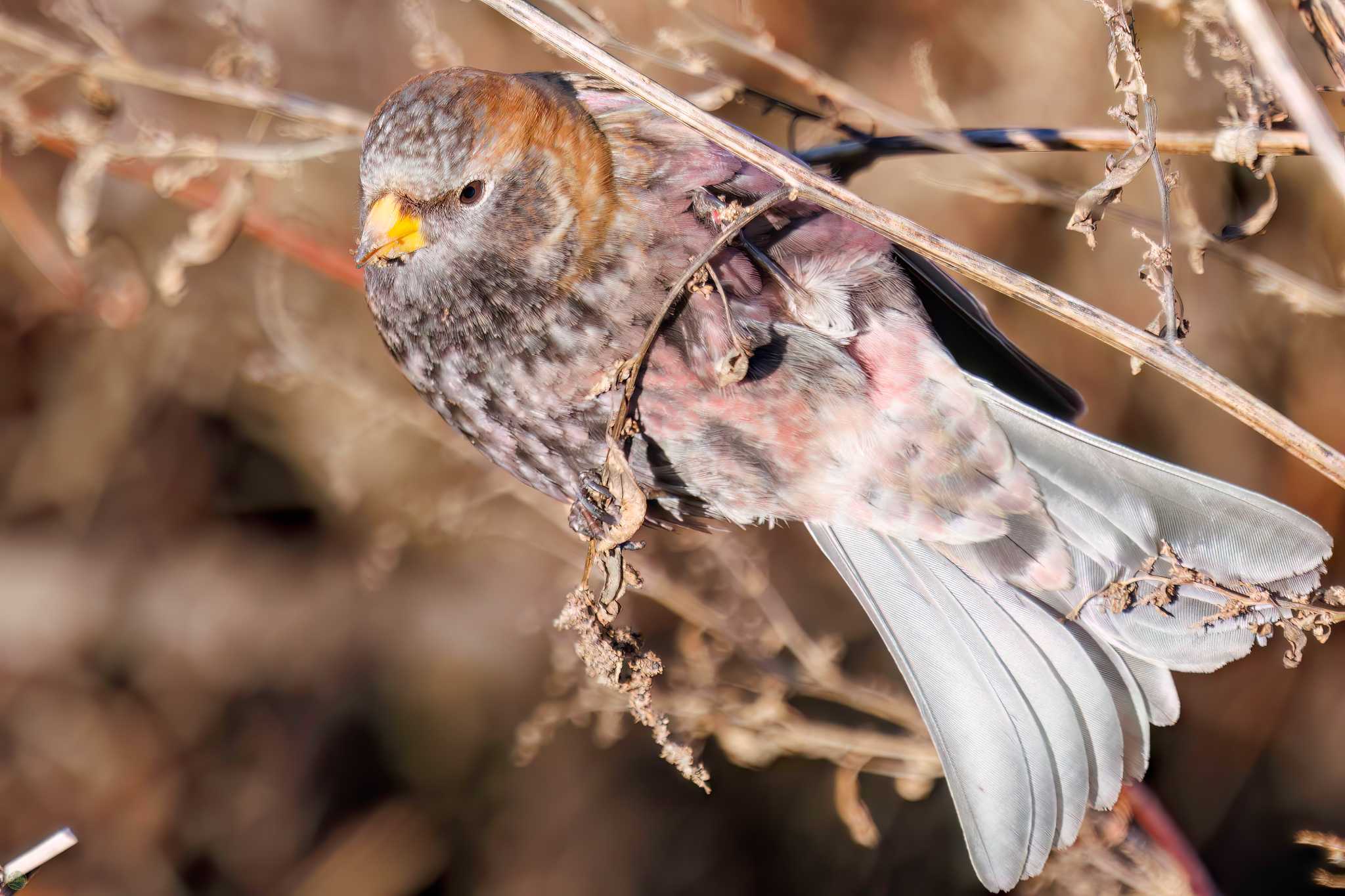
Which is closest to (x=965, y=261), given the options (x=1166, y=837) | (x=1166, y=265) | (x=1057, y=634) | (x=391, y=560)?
(x=1166, y=265)

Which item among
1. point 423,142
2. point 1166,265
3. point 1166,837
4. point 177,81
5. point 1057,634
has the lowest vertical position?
point 1166,837

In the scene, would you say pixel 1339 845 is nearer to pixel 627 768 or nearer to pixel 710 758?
pixel 710 758

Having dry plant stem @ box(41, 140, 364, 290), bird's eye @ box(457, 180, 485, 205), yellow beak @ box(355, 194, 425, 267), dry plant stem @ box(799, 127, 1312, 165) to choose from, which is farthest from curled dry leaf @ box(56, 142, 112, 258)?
dry plant stem @ box(799, 127, 1312, 165)

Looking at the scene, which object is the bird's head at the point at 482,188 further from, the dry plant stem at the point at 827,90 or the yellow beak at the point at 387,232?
the dry plant stem at the point at 827,90

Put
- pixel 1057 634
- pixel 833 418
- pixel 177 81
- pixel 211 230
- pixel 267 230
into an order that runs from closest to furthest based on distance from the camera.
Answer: pixel 833 418, pixel 1057 634, pixel 177 81, pixel 211 230, pixel 267 230

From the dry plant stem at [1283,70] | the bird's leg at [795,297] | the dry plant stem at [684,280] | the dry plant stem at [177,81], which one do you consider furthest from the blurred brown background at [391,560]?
the dry plant stem at [1283,70]

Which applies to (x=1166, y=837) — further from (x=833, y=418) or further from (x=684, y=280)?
(x=684, y=280)

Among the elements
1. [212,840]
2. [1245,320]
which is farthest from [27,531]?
[1245,320]
